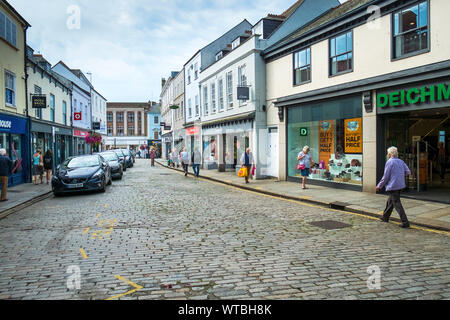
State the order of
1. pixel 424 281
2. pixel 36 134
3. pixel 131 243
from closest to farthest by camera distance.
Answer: pixel 424 281, pixel 131 243, pixel 36 134

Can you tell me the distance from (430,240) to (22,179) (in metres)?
→ 18.0

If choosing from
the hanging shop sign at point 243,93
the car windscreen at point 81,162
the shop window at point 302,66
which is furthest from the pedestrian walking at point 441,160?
the car windscreen at point 81,162

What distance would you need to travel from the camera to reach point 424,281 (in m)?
4.29

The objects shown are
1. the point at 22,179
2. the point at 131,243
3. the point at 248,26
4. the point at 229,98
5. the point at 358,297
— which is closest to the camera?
the point at 358,297

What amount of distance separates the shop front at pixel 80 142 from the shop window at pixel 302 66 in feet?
69.1

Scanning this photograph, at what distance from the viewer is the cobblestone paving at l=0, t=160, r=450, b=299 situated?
4.06 meters

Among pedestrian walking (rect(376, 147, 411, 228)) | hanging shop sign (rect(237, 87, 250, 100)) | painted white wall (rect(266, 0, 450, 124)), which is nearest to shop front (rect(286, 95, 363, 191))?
painted white wall (rect(266, 0, 450, 124))

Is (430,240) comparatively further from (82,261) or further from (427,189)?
(427,189)

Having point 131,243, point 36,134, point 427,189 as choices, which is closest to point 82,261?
point 131,243

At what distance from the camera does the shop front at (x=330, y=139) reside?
1274cm

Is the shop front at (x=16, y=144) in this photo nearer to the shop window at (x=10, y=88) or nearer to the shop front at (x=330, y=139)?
the shop window at (x=10, y=88)

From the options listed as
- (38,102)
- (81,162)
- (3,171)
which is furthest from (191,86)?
(3,171)

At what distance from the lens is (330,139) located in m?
14.1

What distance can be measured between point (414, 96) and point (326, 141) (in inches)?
172
